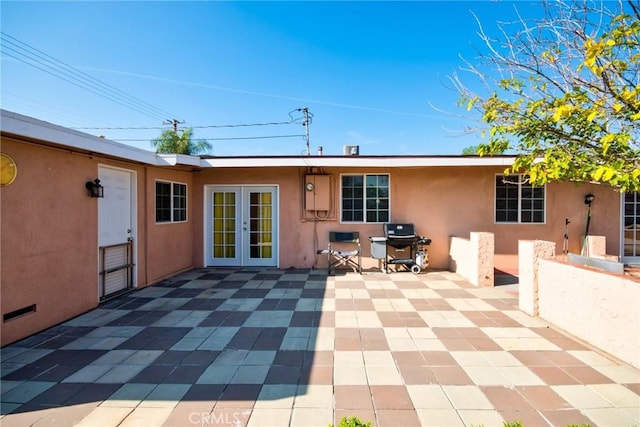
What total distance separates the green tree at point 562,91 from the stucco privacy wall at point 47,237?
205 inches

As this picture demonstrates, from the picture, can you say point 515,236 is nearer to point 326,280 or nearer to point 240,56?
point 326,280

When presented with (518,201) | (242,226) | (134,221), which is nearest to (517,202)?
(518,201)

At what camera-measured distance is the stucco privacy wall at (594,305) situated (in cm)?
278

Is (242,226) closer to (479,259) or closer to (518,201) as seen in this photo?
(479,259)

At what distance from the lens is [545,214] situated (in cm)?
697

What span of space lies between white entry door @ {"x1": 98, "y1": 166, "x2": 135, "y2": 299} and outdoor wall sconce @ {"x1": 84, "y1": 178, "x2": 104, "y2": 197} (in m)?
Answer: 0.24

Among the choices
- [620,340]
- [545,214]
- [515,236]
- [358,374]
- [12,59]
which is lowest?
[358,374]

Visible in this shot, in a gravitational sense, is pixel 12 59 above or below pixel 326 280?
above

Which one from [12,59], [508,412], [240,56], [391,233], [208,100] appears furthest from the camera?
[208,100]

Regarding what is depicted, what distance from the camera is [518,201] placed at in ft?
23.1

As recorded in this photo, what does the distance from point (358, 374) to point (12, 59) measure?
44.0 feet

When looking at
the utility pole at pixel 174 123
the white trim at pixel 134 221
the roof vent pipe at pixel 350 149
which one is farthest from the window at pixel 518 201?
the utility pole at pixel 174 123

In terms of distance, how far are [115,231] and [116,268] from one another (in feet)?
2.18

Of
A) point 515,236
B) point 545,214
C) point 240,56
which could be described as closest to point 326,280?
point 515,236
